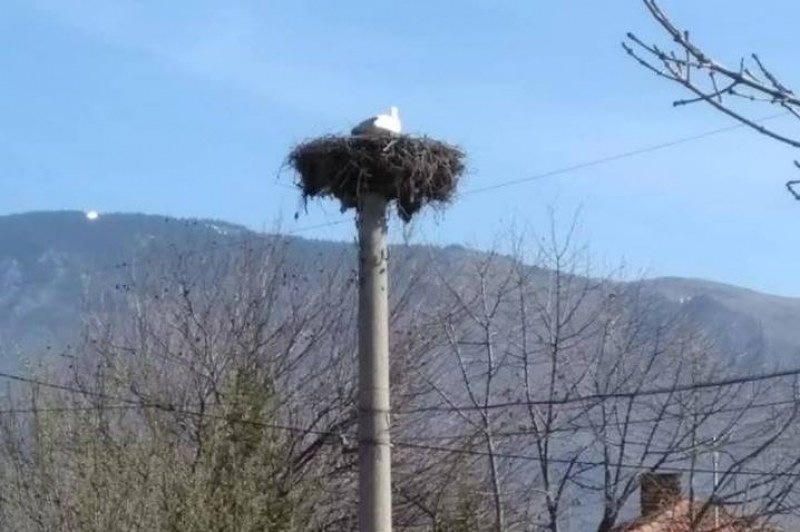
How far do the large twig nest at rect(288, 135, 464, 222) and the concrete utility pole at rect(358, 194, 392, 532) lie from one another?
0.17 meters

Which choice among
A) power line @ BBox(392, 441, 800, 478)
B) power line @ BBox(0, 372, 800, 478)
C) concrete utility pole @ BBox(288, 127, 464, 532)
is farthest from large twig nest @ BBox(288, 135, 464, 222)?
power line @ BBox(392, 441, 800, 478)

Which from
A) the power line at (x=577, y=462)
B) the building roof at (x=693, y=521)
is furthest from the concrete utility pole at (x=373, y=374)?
the building roof at (x=693, y=521)

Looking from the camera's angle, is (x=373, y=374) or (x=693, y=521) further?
(x=693, y=521)

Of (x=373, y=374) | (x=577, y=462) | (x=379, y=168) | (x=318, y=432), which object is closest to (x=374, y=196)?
(x=379, y=168)

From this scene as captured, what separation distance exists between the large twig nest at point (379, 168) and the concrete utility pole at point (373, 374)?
167 millimetres

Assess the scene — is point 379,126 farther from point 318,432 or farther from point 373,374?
point 318,432

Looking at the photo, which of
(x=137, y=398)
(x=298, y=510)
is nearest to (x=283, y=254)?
(x=137, y=398)

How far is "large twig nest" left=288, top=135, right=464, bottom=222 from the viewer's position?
13.5 meters

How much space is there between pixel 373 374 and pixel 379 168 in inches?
62.4

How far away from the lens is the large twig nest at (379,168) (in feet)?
44.1

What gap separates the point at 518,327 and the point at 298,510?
30.9 ft

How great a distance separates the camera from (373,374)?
13.6 m

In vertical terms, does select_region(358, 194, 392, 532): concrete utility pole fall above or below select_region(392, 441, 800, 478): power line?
above

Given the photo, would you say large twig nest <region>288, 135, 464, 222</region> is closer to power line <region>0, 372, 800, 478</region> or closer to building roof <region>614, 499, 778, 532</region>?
power line <region>0, 372, 800, 478</region>
